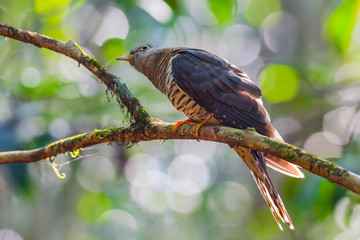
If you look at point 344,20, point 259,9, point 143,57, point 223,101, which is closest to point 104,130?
point 223,101

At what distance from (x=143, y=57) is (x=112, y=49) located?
180cm

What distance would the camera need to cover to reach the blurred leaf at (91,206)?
1075cm

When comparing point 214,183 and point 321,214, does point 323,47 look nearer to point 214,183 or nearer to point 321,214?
point 214,183

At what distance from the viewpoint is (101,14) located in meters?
8.21

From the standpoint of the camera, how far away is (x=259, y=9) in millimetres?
10398

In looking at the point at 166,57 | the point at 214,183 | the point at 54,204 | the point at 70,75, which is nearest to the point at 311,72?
the point at 166,57

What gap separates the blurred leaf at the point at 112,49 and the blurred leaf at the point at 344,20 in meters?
3.05

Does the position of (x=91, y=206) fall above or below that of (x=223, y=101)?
below

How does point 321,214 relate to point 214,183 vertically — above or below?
above

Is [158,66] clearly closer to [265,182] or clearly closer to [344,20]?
[265,182]

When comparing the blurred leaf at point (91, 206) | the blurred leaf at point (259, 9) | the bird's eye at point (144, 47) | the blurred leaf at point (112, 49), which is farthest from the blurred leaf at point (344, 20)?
the blurred leaf at point (91, 206)

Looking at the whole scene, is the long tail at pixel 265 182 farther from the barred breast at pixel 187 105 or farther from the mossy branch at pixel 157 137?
the mossy branch at pixel 157 137

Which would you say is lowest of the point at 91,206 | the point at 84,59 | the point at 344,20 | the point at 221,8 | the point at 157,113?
the point at 91,206

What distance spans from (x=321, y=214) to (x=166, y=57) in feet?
7.56
